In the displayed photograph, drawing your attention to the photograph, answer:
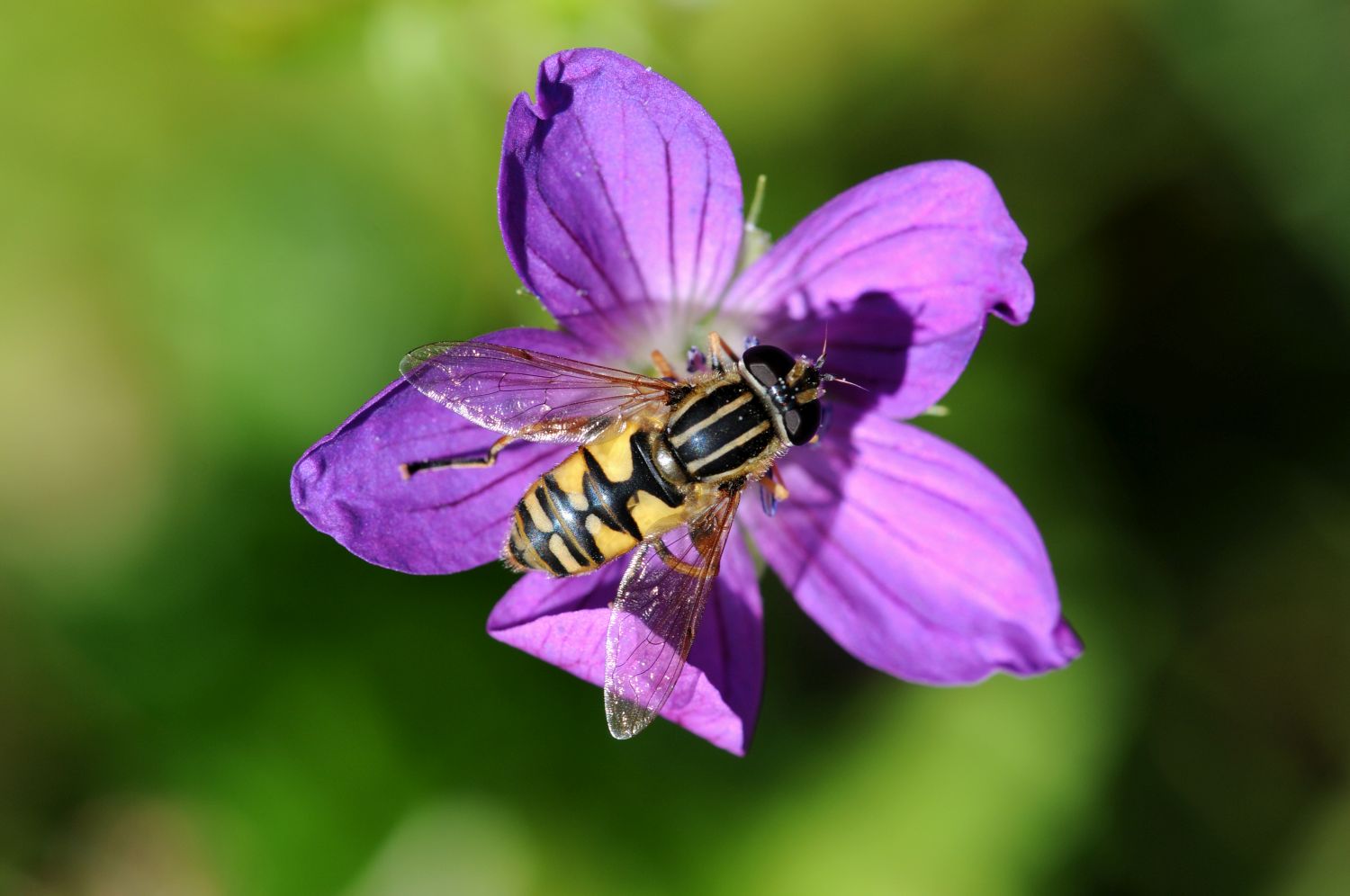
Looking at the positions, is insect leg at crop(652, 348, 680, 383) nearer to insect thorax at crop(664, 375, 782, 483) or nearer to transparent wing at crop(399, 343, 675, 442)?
transparent wing at crop(399, 343, 675, 442)

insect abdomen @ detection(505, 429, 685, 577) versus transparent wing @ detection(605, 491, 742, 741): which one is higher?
insect abdomen @ detection(505, 429, 685, 577)

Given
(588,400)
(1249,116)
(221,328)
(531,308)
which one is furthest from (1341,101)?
(221,328)

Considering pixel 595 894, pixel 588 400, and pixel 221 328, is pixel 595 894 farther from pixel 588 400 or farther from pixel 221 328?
pixel 221 328

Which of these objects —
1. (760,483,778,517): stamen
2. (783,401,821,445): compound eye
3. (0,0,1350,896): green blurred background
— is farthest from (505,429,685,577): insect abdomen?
(0,0,1350,896): green blurred background

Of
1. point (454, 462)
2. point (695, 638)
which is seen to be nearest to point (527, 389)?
point (454, 462)

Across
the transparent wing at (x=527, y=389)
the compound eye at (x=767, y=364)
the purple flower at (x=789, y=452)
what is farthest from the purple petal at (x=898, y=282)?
the transparent wing at (x=527, y=389)
